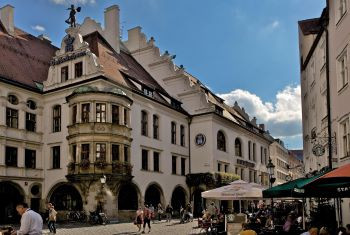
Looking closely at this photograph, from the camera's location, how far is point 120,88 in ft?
124

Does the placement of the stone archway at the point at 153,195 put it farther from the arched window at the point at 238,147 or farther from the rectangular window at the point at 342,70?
the rectangular window at the point at 342,70

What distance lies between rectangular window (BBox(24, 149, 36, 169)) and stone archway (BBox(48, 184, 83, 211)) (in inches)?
102

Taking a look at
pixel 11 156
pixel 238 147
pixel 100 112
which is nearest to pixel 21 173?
pixel 11 156

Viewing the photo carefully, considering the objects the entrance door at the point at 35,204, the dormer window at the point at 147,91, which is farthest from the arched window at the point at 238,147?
the entrance door at the point at 35,204

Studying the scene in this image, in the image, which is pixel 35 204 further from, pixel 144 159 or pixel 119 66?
pixel 119 66

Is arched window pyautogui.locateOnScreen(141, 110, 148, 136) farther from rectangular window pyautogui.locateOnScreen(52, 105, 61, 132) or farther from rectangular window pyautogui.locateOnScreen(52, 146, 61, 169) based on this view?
rectangular window pyautogui.locateOnScreen(52, 146, 61, 169)

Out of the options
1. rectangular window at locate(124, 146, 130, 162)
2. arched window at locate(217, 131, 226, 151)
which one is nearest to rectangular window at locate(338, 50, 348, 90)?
rectangular window at locate(124, 146, 130, 162)

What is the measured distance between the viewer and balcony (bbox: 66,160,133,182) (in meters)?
34.5

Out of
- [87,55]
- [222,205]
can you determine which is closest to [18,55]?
[87,55]

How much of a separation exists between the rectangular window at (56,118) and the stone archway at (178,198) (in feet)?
40.6

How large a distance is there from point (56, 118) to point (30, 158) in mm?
3839

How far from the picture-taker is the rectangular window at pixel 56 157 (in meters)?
38.0

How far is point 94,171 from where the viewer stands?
3459cm

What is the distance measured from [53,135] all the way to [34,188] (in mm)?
4430
